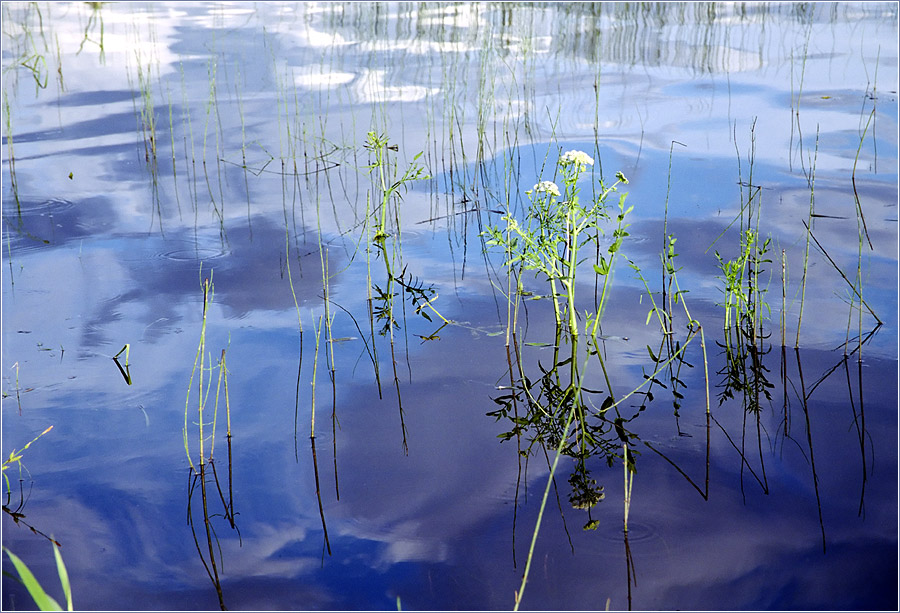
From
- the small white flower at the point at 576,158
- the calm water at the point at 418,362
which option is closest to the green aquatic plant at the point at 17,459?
the calm water at the point at 418,362

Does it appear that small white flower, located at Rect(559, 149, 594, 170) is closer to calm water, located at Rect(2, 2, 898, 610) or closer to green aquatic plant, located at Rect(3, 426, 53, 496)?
calm water, located at Rect(2, 2, 898, 610)

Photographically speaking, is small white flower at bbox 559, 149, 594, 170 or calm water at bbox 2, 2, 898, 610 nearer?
calm water at bbox 2, 2, 898, 610

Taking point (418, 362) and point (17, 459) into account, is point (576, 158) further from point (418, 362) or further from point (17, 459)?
point (17, 459)

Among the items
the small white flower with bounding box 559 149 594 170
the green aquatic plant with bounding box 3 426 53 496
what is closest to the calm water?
the green aquatic plant with bounding box 3 426 53 496

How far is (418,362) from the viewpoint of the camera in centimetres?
317

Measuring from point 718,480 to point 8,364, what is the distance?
2702 mm

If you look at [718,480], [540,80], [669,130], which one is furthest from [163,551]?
[540,80]

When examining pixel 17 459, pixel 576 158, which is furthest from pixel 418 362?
pixel 17 459

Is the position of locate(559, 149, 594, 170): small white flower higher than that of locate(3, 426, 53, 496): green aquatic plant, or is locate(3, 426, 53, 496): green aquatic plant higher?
locate(559, 149, 594, 170): small white flower

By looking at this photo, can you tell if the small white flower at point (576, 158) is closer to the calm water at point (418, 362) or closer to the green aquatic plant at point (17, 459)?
the calm water at point (418, 362)

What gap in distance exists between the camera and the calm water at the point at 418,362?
221cm

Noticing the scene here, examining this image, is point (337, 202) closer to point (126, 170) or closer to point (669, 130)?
point (126, 170)

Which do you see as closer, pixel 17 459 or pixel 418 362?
pixel 17 459

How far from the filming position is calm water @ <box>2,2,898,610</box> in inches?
87.2
